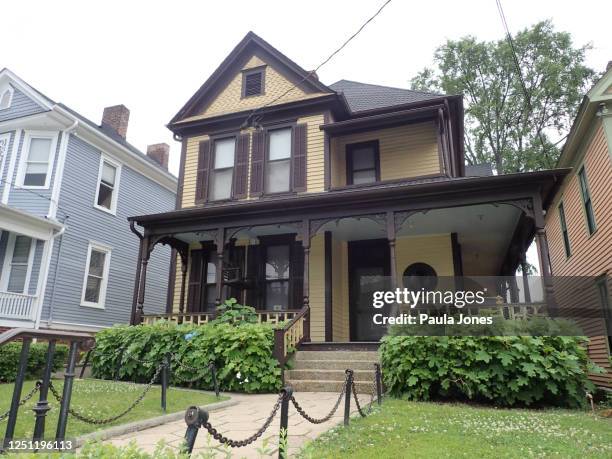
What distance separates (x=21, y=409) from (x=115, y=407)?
43.4 inches

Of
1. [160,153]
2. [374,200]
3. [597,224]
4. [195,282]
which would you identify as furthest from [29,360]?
[160,153]

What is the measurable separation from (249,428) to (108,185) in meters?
13.2

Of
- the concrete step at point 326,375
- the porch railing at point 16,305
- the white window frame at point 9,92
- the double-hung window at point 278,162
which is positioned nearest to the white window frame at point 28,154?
the white window frame at point 9,92

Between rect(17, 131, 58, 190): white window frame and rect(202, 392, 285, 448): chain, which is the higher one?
rect(17, 131, 58, 190): white window frame

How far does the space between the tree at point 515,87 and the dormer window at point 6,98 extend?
21.0 meters

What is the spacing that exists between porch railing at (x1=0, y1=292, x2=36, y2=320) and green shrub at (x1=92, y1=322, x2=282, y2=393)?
4.16m

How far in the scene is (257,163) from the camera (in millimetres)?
12508

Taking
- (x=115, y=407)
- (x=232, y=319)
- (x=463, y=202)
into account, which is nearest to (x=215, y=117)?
(x=232, y=319)

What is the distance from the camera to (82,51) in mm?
9484

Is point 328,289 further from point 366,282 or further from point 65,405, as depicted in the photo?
point 65,405

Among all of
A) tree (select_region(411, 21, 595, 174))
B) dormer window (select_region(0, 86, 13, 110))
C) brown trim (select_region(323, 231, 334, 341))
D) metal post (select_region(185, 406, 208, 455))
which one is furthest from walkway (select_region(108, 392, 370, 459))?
tree (select_region(411, 21, 595, 174))

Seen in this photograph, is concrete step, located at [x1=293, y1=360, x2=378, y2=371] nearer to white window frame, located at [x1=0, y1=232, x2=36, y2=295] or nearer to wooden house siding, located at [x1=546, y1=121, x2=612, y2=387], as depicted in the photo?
wooden house siding, located at [x1=546, y1=121, x2=612, y2=387]

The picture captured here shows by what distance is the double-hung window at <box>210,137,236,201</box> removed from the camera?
12820 millimetres

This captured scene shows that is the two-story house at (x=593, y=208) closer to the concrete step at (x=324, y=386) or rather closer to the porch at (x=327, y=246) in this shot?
the porch at (x=327, y=246)
